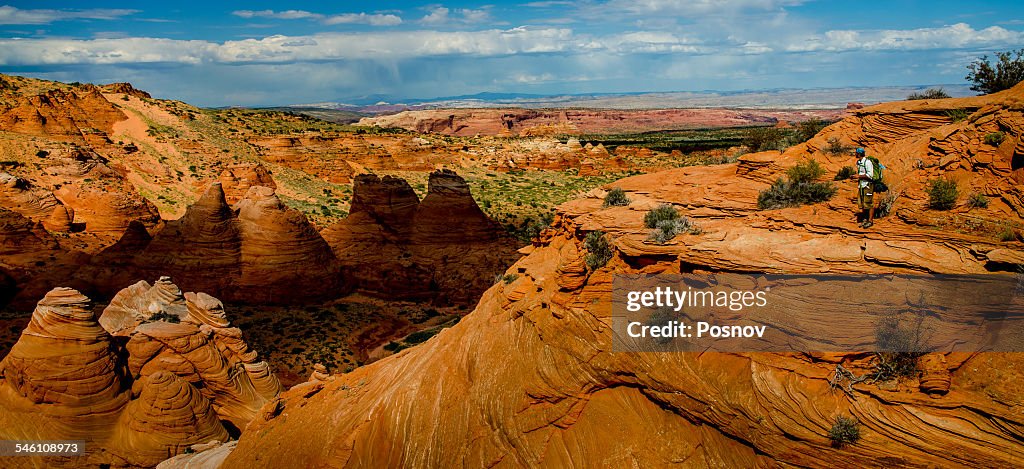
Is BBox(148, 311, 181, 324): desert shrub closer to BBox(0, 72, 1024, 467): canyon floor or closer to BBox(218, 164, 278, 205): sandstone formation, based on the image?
BBox(0, 72, 1024, 467): canyon floor

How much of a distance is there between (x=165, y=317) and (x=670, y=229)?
1705cm

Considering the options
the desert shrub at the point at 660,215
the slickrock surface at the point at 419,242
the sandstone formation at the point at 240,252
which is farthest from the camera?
the slickrock surface at the point at 419,242

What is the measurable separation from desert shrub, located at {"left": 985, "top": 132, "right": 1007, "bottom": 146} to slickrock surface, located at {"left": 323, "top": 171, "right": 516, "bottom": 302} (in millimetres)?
25616

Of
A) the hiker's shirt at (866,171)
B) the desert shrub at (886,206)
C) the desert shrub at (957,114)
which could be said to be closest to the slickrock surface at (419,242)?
the desert shrub at (957,114)

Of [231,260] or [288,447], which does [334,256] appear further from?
[288,447]

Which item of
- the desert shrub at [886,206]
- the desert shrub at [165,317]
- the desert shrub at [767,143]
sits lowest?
the desert shrub at [165,317]

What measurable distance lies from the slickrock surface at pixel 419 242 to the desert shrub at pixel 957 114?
23948 mm

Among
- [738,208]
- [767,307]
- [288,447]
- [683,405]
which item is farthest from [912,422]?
[288,447]

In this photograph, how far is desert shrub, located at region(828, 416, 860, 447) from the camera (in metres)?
7.50

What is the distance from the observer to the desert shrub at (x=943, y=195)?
29.9 feet

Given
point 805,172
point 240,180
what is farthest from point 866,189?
point 240,180

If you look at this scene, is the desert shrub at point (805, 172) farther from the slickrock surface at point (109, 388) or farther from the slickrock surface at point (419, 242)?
the slickrock surface at point (419, 242)

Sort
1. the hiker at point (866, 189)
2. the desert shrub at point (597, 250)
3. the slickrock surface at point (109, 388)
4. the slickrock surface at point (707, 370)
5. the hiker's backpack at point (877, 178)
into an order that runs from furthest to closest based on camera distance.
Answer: the slickrock surface at point (109, 388) < the desert shrub at point (597, 250) < the hiker's backpack at point (877, 178) < the hiker at point (866, 189) < the slickrock surface at point (707, 370)

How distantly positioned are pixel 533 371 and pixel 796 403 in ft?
16.2
